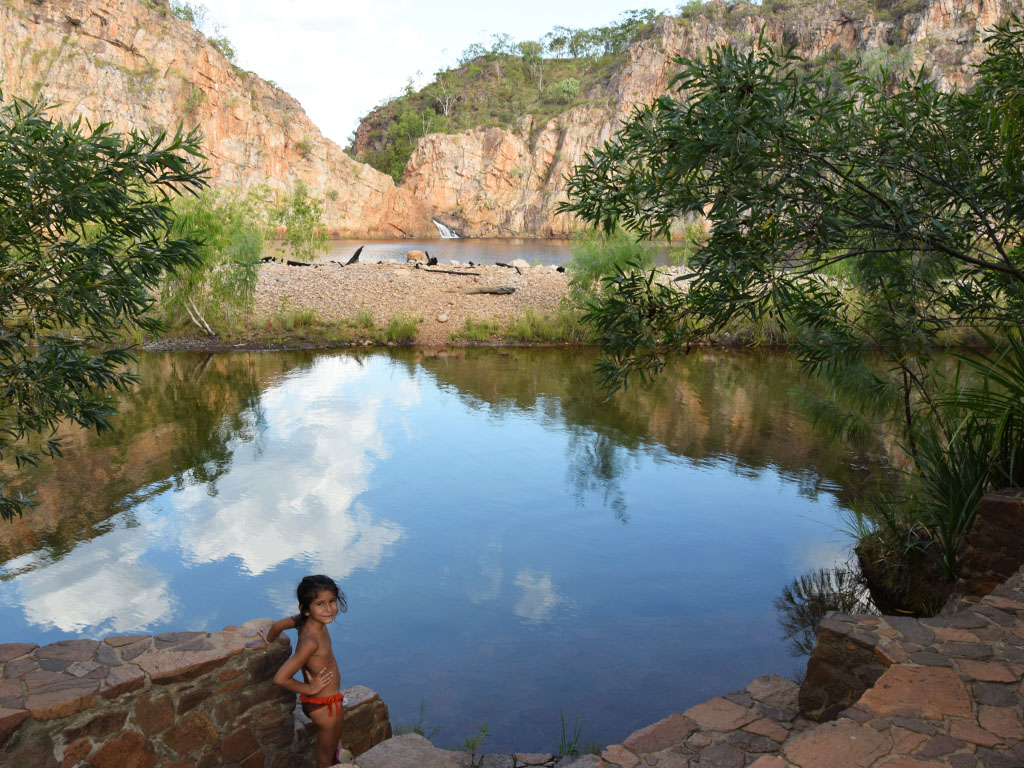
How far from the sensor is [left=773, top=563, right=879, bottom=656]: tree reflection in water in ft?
20.4

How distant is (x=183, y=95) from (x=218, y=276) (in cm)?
4427

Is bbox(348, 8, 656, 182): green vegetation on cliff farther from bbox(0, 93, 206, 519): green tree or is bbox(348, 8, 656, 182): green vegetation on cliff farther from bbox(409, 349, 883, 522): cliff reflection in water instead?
bbox(0, 93, 206, 519): green tree

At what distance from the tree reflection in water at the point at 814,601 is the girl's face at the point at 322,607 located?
3591 millimetres

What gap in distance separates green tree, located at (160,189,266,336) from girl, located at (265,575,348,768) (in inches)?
588

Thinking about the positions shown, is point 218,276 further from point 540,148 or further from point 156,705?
point 540,148

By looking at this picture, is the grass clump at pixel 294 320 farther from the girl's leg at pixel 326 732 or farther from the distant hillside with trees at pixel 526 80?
the distant hillside with trees at pixel 526 80

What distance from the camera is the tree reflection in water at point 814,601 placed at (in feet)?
20.4

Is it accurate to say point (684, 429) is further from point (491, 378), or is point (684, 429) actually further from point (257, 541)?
point (257, 541)

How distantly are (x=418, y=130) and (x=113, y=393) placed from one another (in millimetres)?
68769

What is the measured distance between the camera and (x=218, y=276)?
62.4 ft

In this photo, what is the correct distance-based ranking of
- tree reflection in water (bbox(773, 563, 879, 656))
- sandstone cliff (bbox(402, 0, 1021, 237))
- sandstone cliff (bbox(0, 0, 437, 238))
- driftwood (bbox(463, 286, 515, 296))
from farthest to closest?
sandstone cliff (bbox(402, 0, 1021, 237))
sandstone cliff (bbox(0, 0, 437, 238))
driftwood (bbox(463, 286, 515, 296))
tree reflection in water (bbox(773, 563, 879, 656))

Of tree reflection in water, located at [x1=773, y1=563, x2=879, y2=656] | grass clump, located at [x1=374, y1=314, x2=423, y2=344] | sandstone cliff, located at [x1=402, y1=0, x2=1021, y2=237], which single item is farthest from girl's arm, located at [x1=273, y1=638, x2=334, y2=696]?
sandstone cliff, located at [x1=402, y1=0, x2=1021, y2=237]

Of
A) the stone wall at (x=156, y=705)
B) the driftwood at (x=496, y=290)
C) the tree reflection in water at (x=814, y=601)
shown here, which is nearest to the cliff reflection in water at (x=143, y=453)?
the stone wall at (x=156, y=705)

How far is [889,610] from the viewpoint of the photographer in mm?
6500
